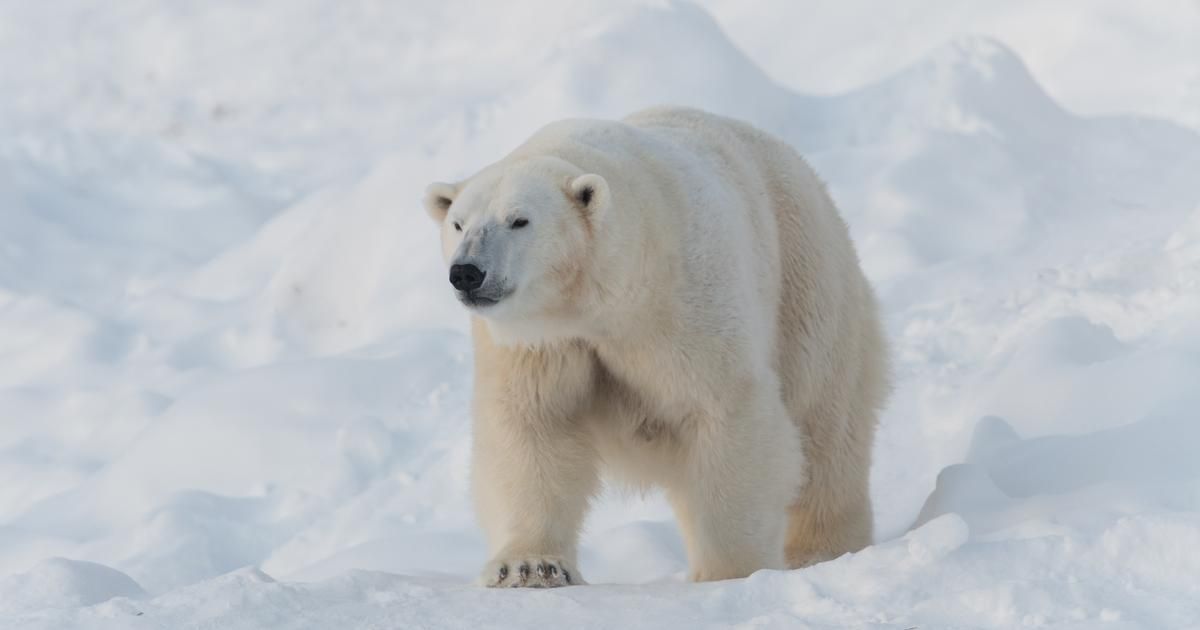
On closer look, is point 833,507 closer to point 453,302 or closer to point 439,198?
point 439,198

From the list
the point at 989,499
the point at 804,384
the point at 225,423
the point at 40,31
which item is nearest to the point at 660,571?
the point at 804,384

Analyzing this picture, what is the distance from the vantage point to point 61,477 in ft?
22.7

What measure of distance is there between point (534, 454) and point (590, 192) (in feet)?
2.37

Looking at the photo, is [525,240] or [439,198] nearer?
[525,240]

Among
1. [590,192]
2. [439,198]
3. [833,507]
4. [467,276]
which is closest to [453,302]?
[833,507]

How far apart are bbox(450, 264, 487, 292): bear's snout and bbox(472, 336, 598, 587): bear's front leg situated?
43 cm

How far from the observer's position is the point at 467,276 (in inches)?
→ 126

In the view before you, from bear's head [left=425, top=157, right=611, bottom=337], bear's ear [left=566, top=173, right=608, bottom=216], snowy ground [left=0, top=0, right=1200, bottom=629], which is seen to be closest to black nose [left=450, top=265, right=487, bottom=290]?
bear's head [left=425, top=157, right=611, bottom=337]

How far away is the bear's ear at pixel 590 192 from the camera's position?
132 inches

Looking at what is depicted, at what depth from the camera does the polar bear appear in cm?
339

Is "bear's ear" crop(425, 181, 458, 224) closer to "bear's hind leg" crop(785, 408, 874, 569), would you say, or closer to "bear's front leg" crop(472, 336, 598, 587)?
"bear's front leg" crop(472, 336, 598, 587)

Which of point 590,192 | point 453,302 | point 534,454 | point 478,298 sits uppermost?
point 453,302

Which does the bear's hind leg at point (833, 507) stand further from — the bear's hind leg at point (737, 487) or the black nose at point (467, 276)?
the black nose at point (467, 276)

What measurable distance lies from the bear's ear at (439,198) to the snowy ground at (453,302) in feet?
3.20
